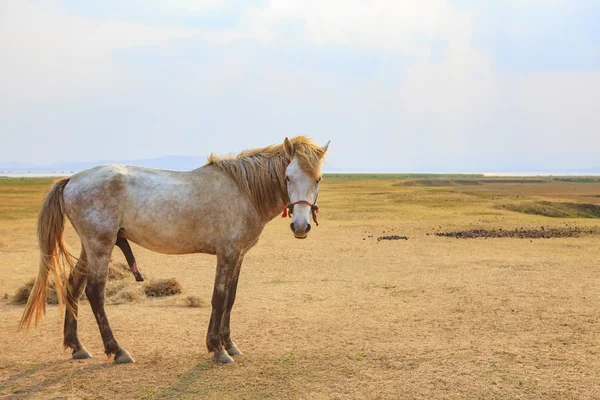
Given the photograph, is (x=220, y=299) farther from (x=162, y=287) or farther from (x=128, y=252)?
(x=162, y=287)

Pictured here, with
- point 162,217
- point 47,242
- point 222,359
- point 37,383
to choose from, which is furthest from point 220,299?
point 47,242

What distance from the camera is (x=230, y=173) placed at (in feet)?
22.6

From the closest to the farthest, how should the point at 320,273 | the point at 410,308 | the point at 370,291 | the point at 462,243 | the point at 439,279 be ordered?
the point at 410,308 < the point at 370,291 < the point at 439,279 < the point at 320,273 < the point at 462,243

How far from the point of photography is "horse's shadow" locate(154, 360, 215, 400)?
5.49 metres

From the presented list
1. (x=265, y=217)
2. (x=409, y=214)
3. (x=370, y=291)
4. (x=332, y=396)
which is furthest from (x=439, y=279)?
(x=409, y=214)

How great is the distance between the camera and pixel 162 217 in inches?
260

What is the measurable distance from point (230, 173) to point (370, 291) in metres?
5.16

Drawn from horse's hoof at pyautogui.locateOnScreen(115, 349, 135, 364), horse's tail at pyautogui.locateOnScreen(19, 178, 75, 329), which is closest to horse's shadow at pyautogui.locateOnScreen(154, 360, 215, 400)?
horse's hoof at pyautogui.locateOnScreen(115, 349, 135, 364)

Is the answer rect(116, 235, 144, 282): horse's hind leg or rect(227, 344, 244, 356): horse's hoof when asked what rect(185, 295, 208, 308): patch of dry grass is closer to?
rect(227, 344, 244, 356): horse's hoof

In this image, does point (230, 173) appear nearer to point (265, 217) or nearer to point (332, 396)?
point (265, 217)

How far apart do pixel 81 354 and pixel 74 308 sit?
0.63 metres

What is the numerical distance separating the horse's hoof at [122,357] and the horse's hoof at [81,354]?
55 centimetres

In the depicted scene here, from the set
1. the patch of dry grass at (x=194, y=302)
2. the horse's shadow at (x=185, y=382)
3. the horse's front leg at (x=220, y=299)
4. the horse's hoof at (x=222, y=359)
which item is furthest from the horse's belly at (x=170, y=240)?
the patch of dry grass at (x=194, y=302)

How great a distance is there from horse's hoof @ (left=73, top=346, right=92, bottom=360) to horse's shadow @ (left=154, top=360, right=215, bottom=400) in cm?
150
